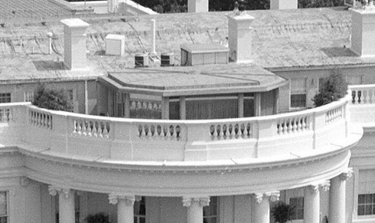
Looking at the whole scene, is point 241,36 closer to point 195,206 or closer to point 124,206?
point 195,206

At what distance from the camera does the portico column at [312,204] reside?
71.5 metres

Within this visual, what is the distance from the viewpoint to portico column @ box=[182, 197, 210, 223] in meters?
69.5

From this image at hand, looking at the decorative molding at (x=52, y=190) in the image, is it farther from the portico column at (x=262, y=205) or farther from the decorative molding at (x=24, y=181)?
the portico column at (x=262, y=205)

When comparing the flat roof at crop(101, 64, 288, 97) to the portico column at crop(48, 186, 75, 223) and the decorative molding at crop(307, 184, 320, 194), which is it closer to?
the decorative molding at crop(307, 184, 320, 194)

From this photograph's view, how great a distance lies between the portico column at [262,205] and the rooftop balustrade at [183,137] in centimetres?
140

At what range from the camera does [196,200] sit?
69.6 metres

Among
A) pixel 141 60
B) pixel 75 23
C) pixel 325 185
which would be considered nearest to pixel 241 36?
pixel 141 60

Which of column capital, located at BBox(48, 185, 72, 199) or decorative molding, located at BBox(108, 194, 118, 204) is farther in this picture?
column capital, located at BBox(48, 185, 72, 199)

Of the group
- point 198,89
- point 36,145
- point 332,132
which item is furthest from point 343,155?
point 36,145

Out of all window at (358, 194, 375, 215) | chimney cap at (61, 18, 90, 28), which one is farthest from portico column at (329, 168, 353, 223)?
chimney cap at (61, 18, 90, 28)

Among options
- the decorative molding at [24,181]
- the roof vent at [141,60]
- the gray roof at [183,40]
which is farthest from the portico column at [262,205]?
the decorative molding at [24,181]

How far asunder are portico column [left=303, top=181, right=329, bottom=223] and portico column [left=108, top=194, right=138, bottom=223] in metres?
6.21

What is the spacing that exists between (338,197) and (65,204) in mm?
9783

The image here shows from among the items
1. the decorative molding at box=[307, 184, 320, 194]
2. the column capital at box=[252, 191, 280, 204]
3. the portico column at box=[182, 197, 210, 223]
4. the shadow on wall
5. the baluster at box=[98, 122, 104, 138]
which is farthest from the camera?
the shadow on wall
